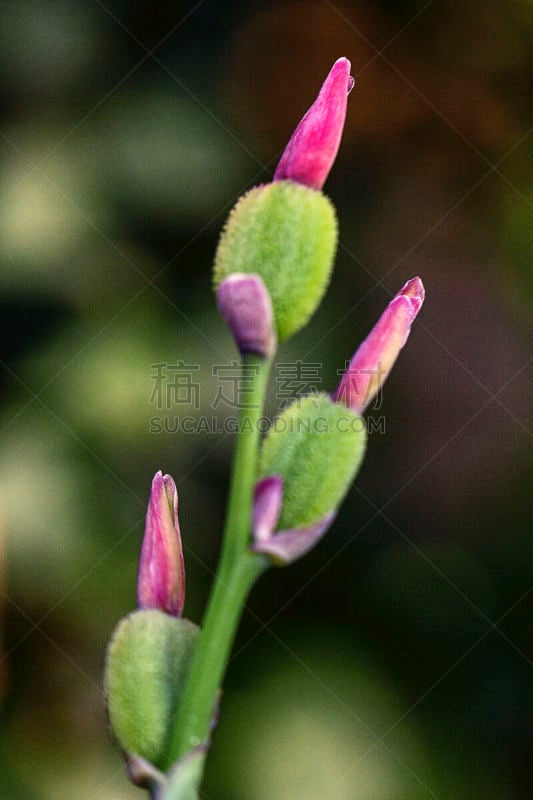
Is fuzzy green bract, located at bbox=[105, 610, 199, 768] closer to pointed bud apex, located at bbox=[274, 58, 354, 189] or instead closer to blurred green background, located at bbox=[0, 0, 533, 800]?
pointed bud apex, located at bbox=[274, 58, 354, 189]

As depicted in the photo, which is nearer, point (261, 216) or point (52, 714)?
point (261, 216)

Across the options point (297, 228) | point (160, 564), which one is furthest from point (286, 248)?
point (160, 564)

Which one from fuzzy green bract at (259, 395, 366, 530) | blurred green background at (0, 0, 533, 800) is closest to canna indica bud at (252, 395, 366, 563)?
fuzzy green bract at (259, 395, 366, 530)

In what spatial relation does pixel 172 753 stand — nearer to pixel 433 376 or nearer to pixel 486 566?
pixel 486 566

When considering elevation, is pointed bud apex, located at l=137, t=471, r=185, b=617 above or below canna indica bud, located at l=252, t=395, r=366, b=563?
below

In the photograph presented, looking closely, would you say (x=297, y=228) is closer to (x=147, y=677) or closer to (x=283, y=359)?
(x=147, y=677)

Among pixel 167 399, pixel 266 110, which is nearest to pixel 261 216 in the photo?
pixel 167 399
